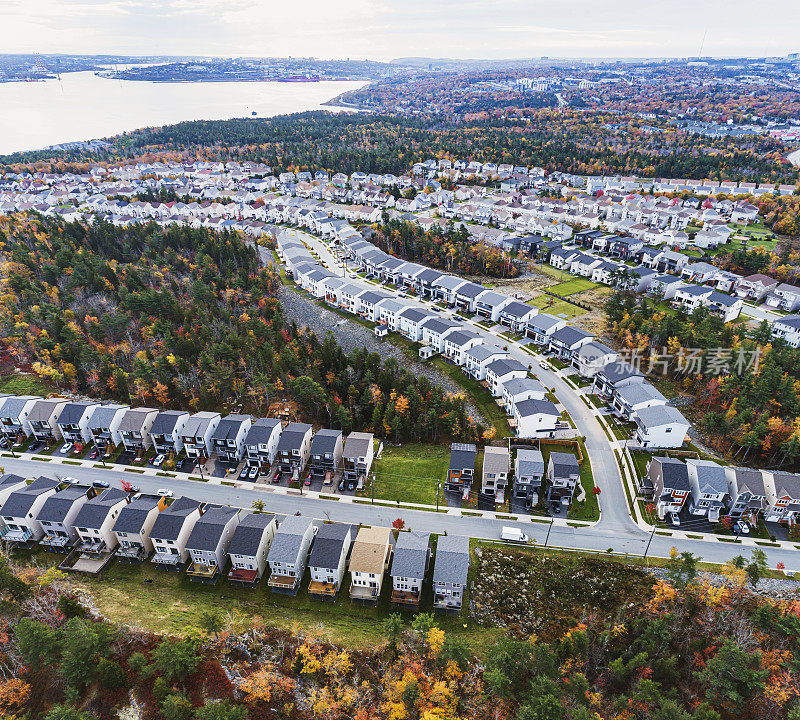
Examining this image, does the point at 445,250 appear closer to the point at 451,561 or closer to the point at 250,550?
the point at 451,561

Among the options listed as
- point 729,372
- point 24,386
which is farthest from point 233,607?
point 729,372

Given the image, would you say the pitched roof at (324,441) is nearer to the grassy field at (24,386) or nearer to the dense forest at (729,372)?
the grassy field at (24,386)

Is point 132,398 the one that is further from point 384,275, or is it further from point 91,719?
point 384,275

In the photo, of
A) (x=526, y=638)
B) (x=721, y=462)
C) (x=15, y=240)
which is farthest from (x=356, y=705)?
(x=15, y=240)

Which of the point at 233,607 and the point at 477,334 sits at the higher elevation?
the point at 477,334

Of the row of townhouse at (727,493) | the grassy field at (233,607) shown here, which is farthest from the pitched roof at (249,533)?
the row of townhouse at (727,493)

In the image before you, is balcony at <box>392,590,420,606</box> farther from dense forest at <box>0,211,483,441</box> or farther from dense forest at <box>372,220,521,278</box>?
dense forest at <box>372,220,521,278</box>
